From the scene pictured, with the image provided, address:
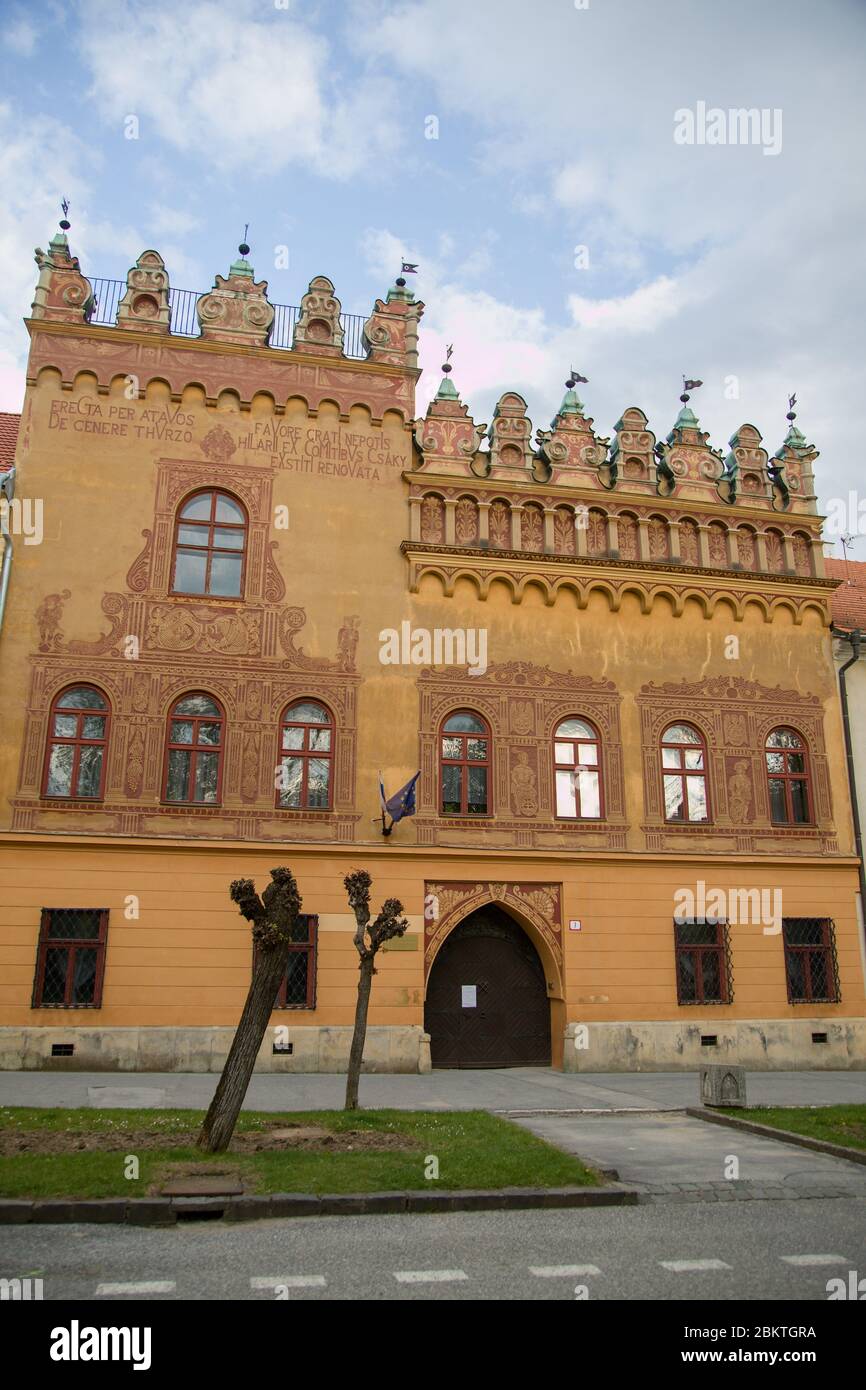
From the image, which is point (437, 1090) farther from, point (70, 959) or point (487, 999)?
point (70, 959)

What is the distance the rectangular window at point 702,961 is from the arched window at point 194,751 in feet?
32.1

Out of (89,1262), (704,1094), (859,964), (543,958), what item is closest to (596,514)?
(543,958)

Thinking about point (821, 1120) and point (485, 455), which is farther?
point (485, 455)

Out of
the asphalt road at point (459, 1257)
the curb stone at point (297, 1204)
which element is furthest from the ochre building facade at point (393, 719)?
the asphalt road at point (459, 1257)

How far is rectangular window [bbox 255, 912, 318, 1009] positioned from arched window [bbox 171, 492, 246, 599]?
6.64 m

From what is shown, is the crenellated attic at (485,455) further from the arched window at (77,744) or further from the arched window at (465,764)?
the arched window at (77,744)

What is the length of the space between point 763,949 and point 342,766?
9.51 meters

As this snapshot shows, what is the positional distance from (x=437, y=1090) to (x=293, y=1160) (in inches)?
301

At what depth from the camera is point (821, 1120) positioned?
1288 cm

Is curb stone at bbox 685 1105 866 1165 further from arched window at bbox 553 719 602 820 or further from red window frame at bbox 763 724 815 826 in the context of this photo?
red window frame at bbox 763 724 815 826

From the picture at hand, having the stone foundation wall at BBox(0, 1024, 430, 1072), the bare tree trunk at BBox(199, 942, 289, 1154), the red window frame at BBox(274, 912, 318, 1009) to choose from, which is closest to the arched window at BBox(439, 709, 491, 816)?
the red window frame at BBox(274, 912, 318, 1009)

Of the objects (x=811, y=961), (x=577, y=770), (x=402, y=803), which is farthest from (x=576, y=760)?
(x=811, y=961)

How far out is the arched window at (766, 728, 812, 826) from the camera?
74.6 ft
